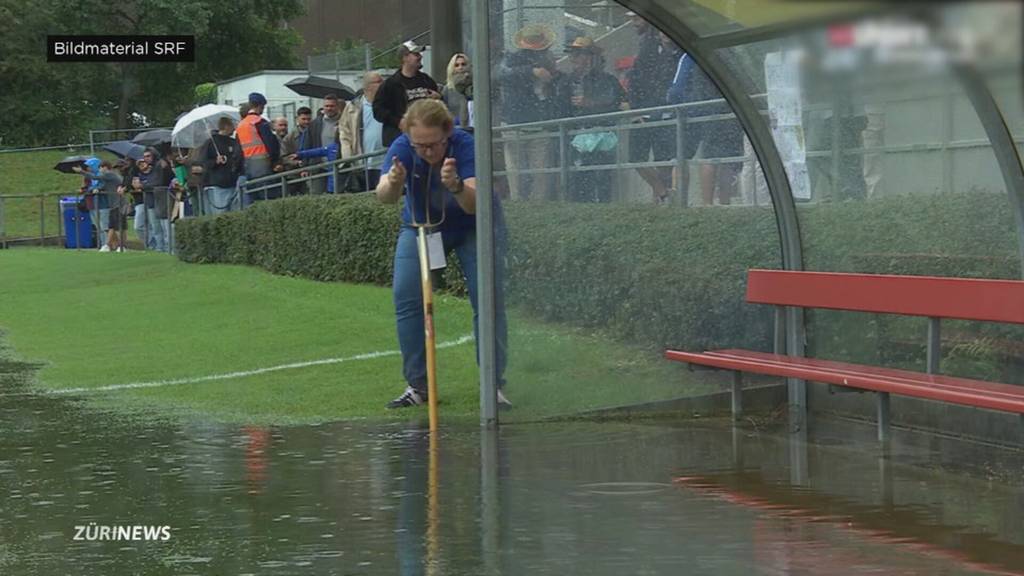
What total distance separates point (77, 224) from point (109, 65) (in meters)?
29.0

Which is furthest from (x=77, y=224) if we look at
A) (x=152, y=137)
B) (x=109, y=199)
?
(x=152, y=137)

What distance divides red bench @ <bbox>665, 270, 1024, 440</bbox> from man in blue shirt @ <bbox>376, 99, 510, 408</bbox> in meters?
1.28

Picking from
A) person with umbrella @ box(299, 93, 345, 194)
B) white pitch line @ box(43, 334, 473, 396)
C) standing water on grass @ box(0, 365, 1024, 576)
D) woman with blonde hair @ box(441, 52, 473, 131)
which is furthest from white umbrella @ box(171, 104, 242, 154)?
standing water on grass @ box(0, 365, 1024, 576)

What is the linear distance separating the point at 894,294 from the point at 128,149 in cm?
3421

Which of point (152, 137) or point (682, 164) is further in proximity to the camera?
point (152, 137)

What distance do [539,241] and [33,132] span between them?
5655 cm

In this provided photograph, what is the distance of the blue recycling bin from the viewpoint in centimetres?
3638

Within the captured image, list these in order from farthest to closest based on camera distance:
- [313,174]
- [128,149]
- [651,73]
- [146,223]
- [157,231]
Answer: [128,149] → [146,223] → [157,231] → [313,174] → [651,73]

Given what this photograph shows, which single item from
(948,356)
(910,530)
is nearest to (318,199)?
(948,356)

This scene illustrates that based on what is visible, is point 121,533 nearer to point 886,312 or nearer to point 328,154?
point 886,312

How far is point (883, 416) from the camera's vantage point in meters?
7.14

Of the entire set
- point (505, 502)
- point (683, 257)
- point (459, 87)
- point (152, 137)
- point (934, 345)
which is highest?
point (152, 137)

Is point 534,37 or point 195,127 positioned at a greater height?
point 195,127

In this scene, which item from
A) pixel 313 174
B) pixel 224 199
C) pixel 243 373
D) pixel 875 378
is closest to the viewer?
pixel 875 378
